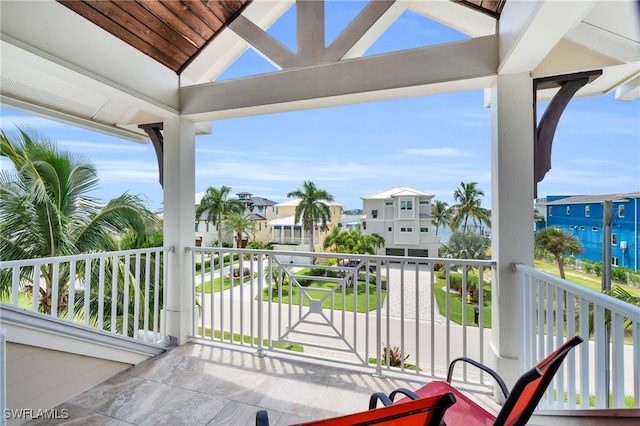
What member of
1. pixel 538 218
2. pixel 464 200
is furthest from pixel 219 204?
pixel 538 218

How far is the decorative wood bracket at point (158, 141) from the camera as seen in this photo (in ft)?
10.5

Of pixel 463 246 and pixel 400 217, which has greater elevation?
pixel 400 217

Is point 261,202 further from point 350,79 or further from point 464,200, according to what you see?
point 350,79

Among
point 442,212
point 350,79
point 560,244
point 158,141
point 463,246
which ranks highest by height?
point 350,79

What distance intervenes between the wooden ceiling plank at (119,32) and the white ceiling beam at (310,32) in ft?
4.34

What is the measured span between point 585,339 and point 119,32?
3.74 meters

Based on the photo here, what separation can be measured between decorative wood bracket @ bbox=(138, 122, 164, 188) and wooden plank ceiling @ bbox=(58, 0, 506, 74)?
68 cm

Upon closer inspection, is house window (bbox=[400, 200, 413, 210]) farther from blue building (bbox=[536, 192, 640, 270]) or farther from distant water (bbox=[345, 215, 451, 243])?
blue building (bbox=[536, 192, 640, 270])

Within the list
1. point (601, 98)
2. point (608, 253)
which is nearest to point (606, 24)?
point (601, 98)

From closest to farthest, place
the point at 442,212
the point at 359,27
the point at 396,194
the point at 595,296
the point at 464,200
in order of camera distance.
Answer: the point at 595,296 < the point at 359,27 < the point at 396,194 < the point at 442,212 < the point at 464,200

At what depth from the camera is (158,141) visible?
328cm

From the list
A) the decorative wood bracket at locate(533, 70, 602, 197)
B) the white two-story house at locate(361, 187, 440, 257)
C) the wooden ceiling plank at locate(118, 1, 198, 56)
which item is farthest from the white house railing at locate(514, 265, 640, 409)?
the white two-story house at locate(361, 187, 440, 257)

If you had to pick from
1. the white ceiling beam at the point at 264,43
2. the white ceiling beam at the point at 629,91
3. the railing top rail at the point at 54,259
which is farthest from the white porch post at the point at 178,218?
the white ceiling beam at the point at 629,91

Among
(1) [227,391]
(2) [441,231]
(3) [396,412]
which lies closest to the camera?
(3) [396,412]
